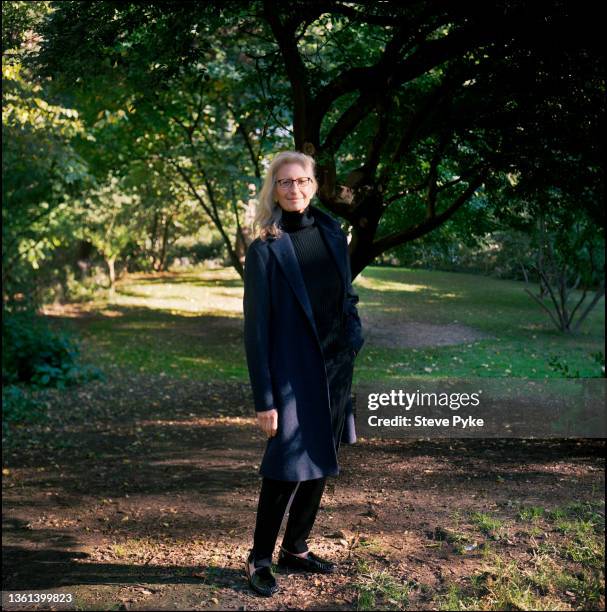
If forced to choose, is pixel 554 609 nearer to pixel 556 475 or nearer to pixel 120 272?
pixel 556 475

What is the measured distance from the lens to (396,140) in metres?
7.50

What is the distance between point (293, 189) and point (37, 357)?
30.6 ft

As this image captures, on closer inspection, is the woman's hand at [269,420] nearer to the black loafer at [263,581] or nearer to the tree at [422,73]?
the black loafer at [263,581]

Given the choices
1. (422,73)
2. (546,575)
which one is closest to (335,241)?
(546,575)

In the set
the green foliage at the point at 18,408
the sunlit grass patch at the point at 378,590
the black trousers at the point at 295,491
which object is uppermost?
the black trousers at the point at 295,491

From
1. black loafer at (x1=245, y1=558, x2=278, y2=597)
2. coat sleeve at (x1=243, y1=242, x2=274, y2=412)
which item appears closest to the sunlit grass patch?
black loafer at (x1=245, y1=558, x2=278, y2=597)

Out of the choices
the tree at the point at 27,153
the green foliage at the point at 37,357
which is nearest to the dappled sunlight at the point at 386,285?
the tree at the point at 27,153

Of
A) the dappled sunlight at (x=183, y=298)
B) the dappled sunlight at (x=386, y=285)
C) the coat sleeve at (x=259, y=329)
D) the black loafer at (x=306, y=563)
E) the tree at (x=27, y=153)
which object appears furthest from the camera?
the dappled sunlight at (x=386, y=285)

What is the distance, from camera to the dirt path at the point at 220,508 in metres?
3.90

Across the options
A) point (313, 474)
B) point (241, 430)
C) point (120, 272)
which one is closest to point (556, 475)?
point (313, 474)

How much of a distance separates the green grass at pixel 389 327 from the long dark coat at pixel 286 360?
280 inches

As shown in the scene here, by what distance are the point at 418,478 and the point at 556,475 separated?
102 centimetres

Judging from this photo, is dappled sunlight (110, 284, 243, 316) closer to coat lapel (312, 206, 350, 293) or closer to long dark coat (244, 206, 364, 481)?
coat lapel (312, 206, 350, 293)

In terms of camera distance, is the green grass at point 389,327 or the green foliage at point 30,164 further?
the green grass at point 389,327
